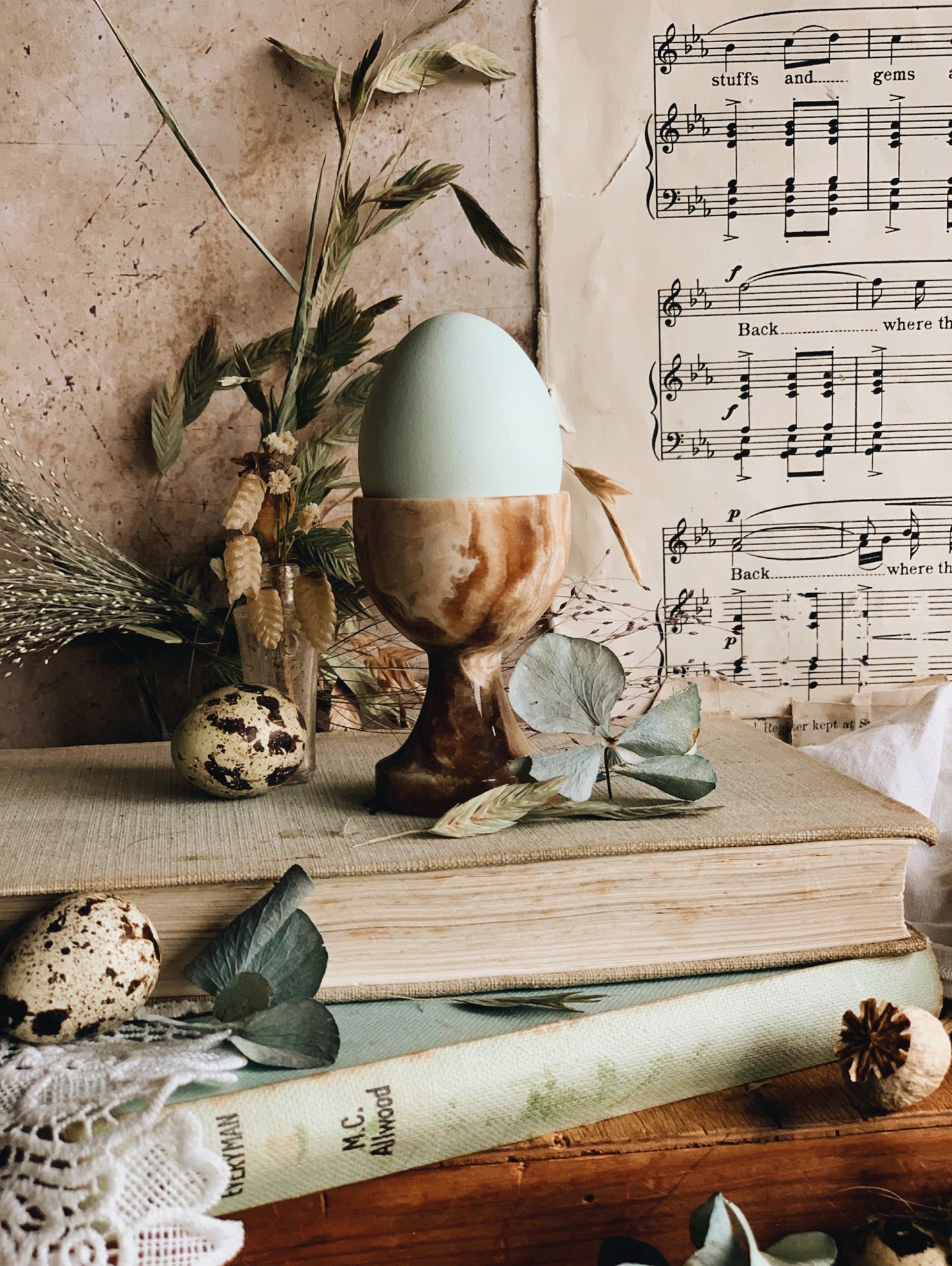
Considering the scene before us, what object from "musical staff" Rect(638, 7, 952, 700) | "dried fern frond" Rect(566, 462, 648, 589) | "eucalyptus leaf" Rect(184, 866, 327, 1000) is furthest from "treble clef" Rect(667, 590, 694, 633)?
"eucalyptus leaf" Rect(184, 866, 327, 1000)

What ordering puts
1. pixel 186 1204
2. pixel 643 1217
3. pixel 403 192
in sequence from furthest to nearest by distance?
pixel 403 192, pixel 643 1217, pixel 186 1204

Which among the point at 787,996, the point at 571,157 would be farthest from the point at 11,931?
the point at 571,157

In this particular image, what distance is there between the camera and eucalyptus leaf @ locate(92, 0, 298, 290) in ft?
2.76

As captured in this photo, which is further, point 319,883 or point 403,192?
point 403,192

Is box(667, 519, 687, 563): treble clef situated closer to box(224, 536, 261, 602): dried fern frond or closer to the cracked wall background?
the cracked wall background

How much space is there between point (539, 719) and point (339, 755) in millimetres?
230

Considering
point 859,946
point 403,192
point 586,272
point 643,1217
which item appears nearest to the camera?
point 643,1217

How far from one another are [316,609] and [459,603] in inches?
6.0

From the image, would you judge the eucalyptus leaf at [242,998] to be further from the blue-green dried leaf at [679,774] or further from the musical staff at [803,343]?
the musical staff at [803,343]

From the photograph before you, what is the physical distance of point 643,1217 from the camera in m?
0.57

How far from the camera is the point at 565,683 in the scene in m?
0.72

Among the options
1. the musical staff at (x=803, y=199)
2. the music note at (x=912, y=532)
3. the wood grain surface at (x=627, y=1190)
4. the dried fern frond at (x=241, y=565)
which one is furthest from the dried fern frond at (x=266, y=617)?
the music note at (x=912, y=532)

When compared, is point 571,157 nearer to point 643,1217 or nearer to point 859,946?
point 859,946

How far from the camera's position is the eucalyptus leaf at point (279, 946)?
0.58m
